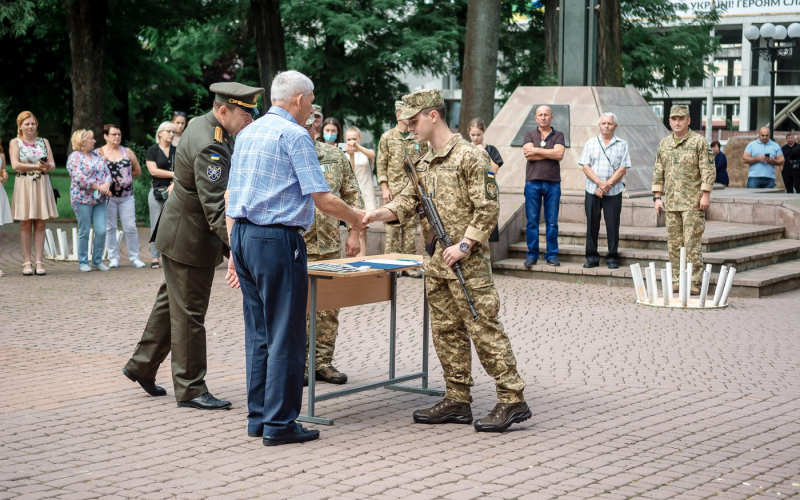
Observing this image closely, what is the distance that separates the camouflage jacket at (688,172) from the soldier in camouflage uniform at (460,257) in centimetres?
615

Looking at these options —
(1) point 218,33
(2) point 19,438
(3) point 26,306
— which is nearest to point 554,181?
(3) point 26,306

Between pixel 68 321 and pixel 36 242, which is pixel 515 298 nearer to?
pixel 68 321

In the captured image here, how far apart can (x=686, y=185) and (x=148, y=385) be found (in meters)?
7.11

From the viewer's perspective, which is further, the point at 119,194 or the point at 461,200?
the point at 119,194

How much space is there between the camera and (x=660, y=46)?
108 feet

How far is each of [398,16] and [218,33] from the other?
6.37 metres

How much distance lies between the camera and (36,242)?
552 inches

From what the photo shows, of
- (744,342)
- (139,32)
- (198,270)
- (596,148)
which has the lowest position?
(744,342)

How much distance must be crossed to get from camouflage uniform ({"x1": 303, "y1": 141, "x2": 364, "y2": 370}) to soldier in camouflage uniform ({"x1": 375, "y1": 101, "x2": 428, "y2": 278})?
15.4 ft

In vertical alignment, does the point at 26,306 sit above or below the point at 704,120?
below

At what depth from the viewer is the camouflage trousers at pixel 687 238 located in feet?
38.7

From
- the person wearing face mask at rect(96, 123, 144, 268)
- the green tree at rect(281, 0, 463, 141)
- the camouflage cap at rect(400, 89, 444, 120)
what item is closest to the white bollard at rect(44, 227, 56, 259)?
the person wearing face mask at rect(96, 123, 144, 268)

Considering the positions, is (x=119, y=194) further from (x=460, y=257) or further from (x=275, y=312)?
(x=460, y=257)

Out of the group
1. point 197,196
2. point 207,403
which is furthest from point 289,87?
point 207,403
